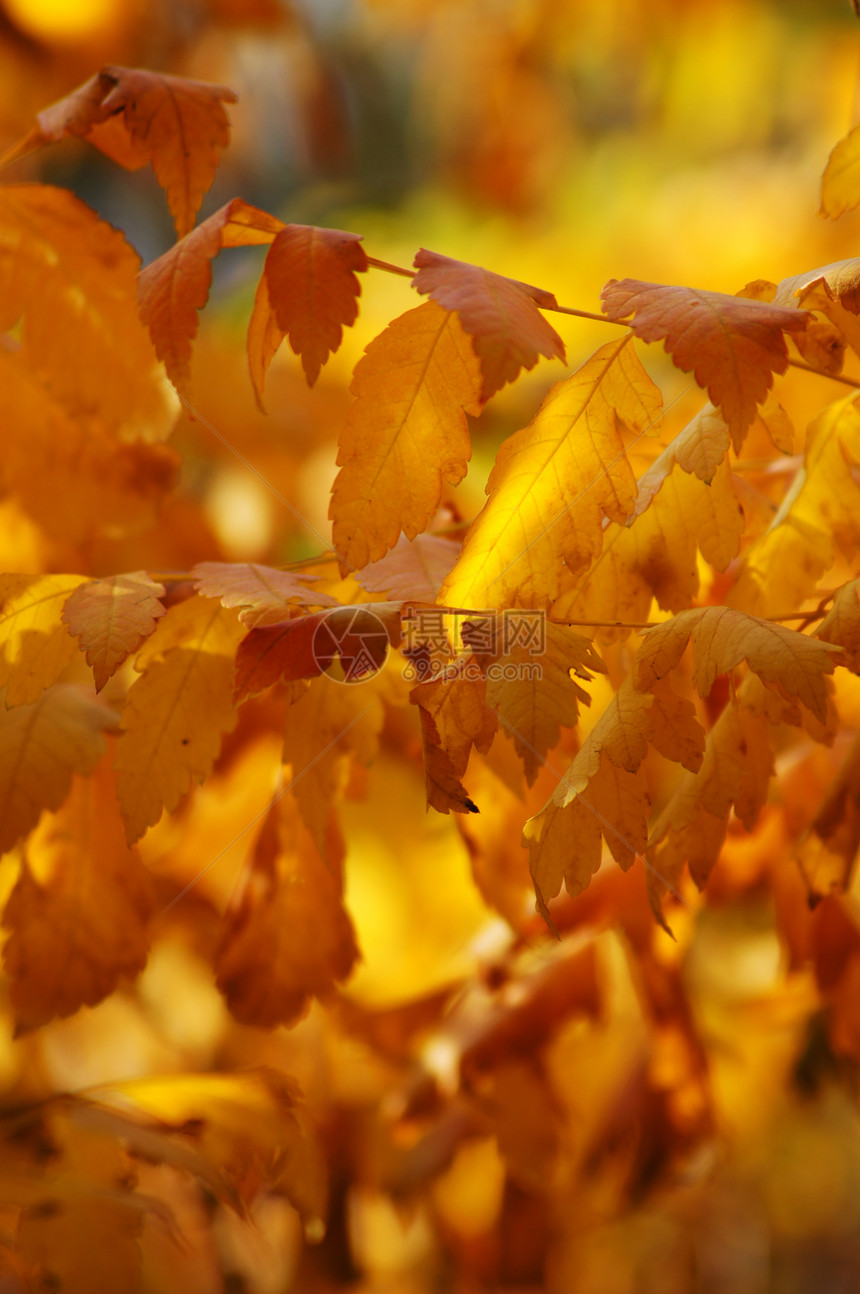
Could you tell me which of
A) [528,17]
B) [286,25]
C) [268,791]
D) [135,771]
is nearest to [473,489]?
[268,791]

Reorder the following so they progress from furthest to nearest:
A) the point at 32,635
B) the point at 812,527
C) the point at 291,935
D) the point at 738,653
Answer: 1. the point at 291,935
2. the point at 812,527
3. the point at 32,635
4. the point at 738,653

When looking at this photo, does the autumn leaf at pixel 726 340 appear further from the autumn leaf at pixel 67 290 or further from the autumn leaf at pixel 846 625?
the autumn leaf at pixel 67 290

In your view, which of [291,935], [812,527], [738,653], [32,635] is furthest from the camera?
[291,935]

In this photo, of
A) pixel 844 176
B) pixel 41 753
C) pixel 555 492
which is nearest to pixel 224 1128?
pixel 41 753

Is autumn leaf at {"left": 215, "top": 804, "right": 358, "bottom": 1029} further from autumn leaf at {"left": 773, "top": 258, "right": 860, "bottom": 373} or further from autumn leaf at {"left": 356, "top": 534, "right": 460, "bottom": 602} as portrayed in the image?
autumn leaf at {"left": 773, "top": 258, "right": 860, "bottom": 373}

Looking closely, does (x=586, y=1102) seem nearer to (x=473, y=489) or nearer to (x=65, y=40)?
(x=473, y=489)

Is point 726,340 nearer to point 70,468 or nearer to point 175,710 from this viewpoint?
point 175,710

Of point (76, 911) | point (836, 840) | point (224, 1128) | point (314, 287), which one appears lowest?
point (224, 1128)
